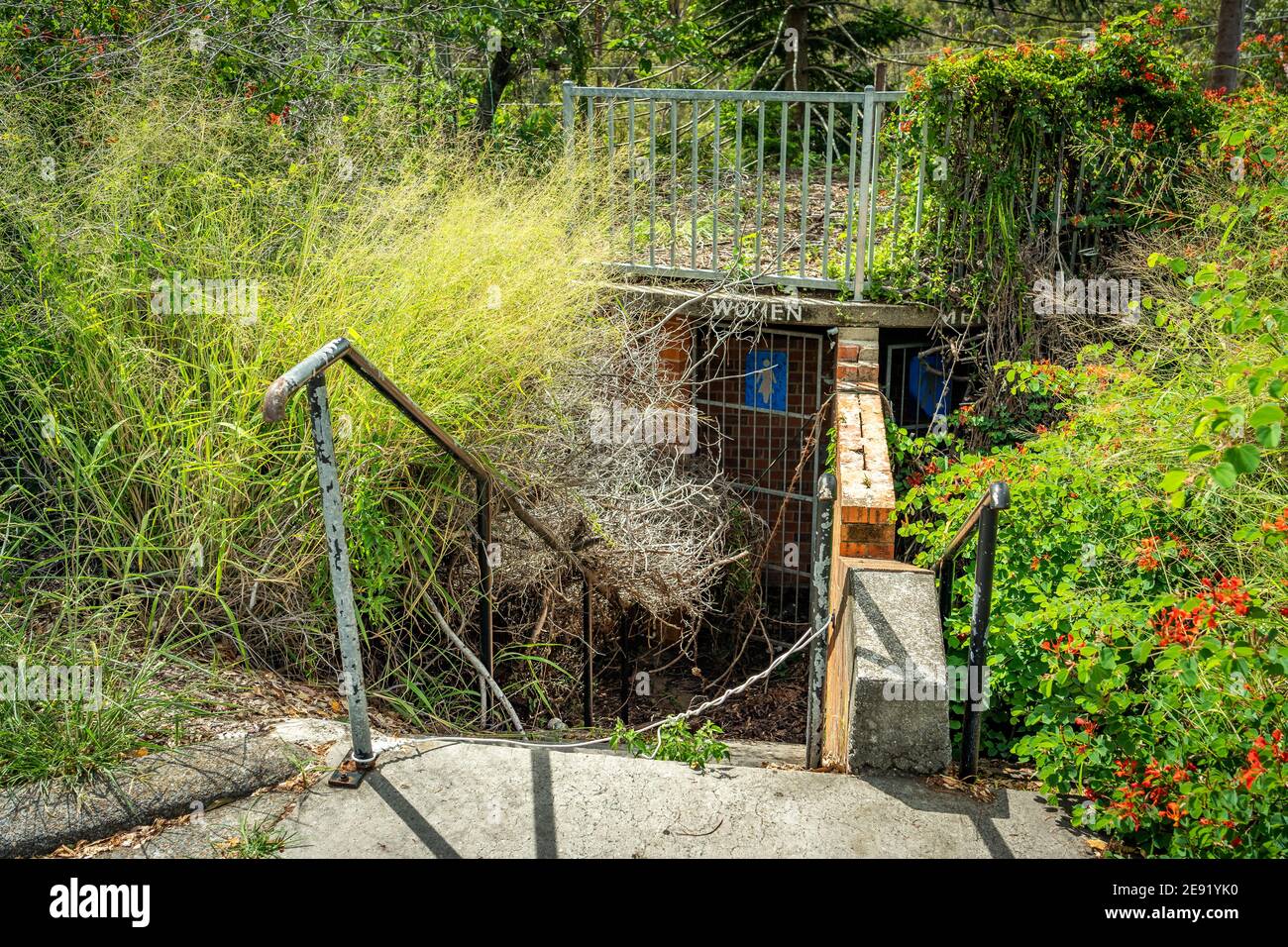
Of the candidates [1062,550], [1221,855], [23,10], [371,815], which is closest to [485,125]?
[23,10]

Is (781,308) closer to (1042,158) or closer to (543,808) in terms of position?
(1042,158)

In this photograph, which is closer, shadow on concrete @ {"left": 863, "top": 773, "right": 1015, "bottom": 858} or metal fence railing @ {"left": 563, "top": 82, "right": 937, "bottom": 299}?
shadow on concrete @ {"left": 863, "top": 773, "right": 1015, "bottom": 858}

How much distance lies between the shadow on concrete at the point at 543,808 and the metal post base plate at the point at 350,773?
1.60ft

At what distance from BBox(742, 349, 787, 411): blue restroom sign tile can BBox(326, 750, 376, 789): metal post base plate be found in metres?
4.91

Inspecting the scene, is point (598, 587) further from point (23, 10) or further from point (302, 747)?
point (23, 10)

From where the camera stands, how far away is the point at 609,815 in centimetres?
297

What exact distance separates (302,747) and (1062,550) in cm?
292

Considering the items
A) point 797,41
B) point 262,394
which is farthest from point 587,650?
point 797,41

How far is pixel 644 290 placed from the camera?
7.04 meters

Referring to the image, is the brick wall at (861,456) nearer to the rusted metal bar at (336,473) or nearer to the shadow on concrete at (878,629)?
the shadow on concrete at (878,629)

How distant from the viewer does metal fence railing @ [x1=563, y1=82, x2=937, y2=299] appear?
21.2 ft

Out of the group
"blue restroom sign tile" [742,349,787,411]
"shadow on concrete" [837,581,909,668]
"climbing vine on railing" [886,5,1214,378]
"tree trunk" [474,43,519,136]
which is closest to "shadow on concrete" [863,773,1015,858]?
"shadow on concrete" [837,581,909,668]

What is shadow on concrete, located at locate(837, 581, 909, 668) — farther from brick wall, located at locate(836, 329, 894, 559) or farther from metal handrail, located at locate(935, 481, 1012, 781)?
brick wall, located at locate(836, 329, 894, 559)

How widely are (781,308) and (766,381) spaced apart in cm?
88
